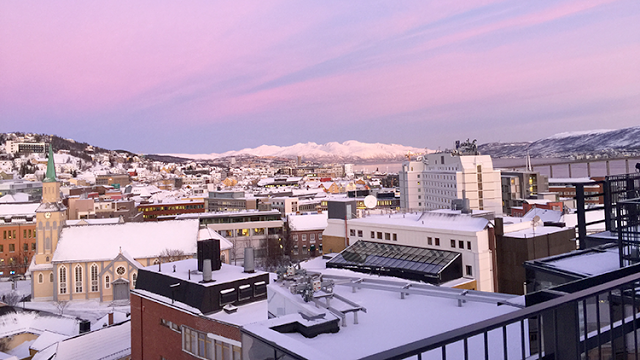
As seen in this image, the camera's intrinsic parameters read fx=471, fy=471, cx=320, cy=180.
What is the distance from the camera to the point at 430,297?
10391 mm

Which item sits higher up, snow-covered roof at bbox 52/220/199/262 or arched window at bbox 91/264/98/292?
snow-covered roof at bbox 52/220/199/262

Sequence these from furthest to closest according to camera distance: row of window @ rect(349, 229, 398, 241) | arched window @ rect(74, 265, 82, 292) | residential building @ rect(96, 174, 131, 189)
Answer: residential building @ rect(96, 174, 131, 189) < arched window @ rect(74, 265, 82, 292) < row of window @ rect(349, 229, 398, 241)

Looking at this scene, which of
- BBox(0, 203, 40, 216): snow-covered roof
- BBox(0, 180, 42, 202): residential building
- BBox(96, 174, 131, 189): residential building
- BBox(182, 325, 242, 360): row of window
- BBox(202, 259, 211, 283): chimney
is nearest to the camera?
BBox(182, 325, 242, 360): row of window

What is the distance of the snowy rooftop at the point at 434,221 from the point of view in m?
30.0

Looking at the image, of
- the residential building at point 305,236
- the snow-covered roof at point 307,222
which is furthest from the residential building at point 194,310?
the snow-covered roof at point 307,222

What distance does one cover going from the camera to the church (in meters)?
44.5

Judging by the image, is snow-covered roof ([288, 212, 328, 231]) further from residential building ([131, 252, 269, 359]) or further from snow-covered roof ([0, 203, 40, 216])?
residential building ([131, 252, 269, 359])

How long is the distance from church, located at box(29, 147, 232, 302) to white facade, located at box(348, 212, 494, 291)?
1882 cm

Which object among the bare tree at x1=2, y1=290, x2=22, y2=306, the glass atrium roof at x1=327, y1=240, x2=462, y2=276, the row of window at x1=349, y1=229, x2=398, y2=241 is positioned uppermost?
the row of window at x1=349, y1=229, x2=398, y2=241

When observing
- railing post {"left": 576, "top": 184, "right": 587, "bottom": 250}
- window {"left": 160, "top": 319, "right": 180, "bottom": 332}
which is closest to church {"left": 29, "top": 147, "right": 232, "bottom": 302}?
window {"left": 160, "top": 319, "right": 180, "bottom": 332}

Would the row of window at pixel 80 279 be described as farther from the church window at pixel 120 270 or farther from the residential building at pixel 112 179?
the residential building at pixel 112 179

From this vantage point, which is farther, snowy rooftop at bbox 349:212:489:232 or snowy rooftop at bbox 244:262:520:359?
snowy rooftop at bbox 349:212:489:232

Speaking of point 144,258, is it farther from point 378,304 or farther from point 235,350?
point 378,304

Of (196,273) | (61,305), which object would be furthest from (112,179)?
(196,273)
